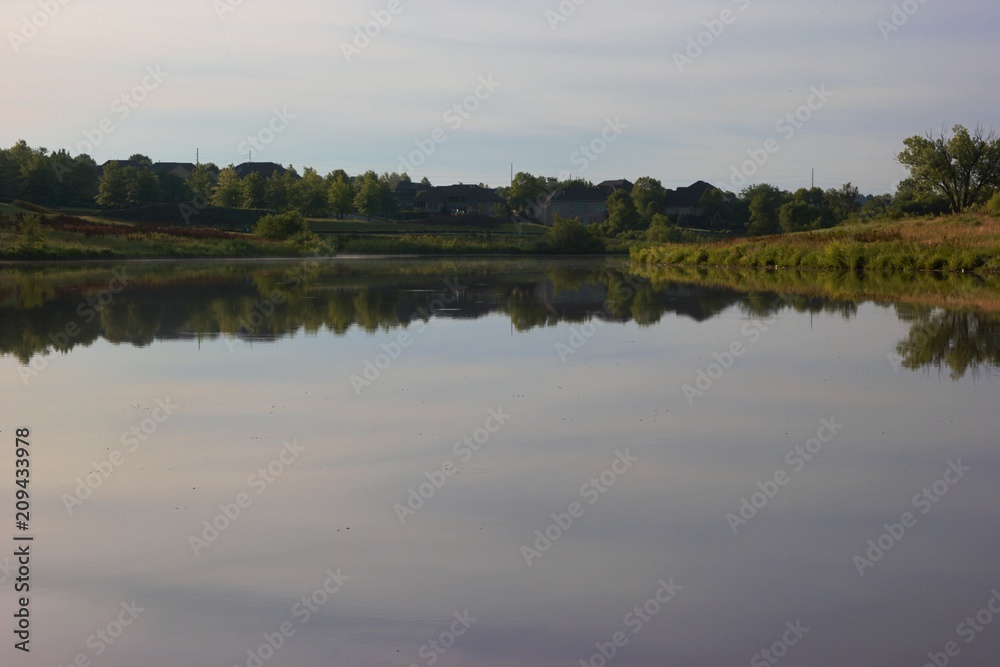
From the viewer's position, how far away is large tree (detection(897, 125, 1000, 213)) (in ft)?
236

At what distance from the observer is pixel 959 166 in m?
72.9

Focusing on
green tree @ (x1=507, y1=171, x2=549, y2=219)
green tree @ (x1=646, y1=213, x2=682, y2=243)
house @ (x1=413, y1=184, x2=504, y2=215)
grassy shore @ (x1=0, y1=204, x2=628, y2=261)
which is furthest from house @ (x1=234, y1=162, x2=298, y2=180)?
green tree @ (x1=646, y1=213, x2=682, y2=243)

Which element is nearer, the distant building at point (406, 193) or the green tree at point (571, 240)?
the green tree at point (571, 240)

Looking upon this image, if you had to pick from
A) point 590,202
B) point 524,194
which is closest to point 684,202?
point 590,202

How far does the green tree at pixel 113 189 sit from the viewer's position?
10381cm

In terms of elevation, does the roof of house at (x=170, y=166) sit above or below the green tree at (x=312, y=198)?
above

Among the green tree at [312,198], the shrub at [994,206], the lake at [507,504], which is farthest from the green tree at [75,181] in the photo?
the lake at [507,504]

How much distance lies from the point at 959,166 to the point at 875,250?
114 ft

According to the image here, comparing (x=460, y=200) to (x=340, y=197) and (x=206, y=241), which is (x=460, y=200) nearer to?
(x=340, y=197)

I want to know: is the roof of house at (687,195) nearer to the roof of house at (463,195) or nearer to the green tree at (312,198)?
the roof of house at (463,195)

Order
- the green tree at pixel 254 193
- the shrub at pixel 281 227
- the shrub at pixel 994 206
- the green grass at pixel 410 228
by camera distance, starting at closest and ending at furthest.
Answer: the shrub at pixel 994 206 < the shrub at pixel 281 227 < the green grass at pixel 410 228 < the green tree at pixel 254 193

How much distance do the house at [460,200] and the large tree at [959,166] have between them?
7443cm

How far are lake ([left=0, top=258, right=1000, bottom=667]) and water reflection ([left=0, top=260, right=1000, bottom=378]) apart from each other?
0.98m

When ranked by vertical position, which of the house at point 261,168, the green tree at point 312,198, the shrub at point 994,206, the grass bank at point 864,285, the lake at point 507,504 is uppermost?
the house at point 261,168
